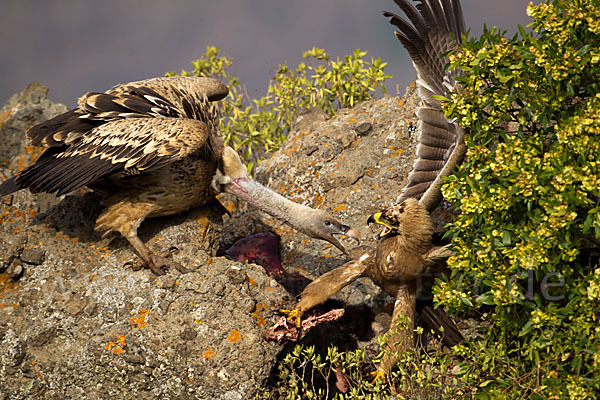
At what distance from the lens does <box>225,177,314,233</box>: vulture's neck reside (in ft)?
19.4

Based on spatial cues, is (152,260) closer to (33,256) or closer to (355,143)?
(33,256)

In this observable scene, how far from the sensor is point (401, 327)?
4.50 m

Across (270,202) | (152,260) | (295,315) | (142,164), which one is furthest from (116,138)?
(295,315)

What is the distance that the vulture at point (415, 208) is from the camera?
5.02 metres

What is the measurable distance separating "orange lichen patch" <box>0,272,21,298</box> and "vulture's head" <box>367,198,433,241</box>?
3.25 m

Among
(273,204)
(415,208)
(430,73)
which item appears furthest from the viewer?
(430,73)

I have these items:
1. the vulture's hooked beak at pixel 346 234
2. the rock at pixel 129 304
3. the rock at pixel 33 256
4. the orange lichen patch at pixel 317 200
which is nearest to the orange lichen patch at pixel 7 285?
the rock at pixel 129 304

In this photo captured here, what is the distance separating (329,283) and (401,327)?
2.93 ft

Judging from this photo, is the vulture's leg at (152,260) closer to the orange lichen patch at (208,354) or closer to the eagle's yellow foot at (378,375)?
the orange lichen patch at (208,354)

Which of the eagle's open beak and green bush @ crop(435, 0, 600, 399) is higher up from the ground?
green bush @ crop(435, 0, 600, 399)

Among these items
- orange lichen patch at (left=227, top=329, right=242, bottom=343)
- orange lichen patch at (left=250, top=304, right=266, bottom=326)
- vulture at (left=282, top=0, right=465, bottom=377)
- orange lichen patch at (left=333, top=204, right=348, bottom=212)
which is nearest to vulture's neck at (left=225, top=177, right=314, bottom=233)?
vulture at (left=282, top=0, right=465, bottom=377)

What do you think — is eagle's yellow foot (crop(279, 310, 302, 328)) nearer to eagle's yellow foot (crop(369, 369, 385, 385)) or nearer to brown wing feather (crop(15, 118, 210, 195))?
eagle's yellow foot (crop(369, 369, 385, 385))

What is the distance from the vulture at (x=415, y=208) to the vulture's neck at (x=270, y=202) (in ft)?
2.17

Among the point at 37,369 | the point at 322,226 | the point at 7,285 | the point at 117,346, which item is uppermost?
the point at 322,226
